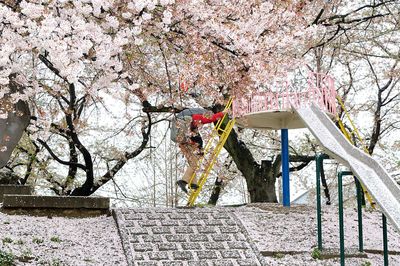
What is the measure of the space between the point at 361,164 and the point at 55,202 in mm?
4768

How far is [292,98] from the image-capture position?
10844mm

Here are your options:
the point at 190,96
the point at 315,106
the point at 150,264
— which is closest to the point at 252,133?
the point at 190,96

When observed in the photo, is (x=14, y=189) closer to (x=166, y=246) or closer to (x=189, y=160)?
(x=189, y=160)

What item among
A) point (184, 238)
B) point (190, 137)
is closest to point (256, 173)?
point (190, 137)

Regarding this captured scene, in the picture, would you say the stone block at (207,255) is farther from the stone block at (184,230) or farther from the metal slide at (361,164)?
the metal slide at (361,164)

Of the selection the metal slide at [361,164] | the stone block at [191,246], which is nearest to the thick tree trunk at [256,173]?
the metal slide at [361,164]

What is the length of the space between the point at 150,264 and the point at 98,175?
8.05 m

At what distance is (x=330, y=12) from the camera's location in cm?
1419

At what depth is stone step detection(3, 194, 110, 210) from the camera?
32.8 feet

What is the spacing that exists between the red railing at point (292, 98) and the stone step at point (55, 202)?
9.05ft

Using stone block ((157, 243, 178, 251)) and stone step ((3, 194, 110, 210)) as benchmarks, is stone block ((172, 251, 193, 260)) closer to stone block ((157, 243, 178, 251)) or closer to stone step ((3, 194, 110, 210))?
stone block ((157, 243, 178, 251))

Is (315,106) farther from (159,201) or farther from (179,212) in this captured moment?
(159,201)

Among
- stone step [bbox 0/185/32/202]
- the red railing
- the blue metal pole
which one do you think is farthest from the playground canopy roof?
stone step [bbox 0/185/32/202]

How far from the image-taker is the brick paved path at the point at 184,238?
8477mm
